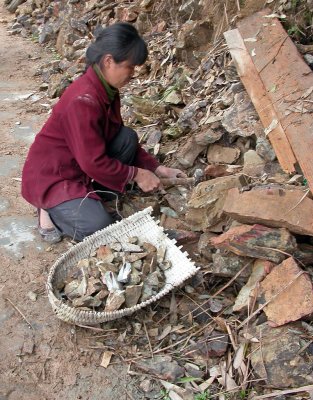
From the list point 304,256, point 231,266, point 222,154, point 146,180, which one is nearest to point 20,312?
point 146,180

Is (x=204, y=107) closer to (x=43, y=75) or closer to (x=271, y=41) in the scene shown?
(x=271, y=41)

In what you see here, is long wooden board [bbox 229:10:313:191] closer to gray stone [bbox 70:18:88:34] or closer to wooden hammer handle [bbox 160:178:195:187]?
wooden hammer handle [bbox 160:178:195:187]

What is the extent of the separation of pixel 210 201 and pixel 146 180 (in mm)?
502

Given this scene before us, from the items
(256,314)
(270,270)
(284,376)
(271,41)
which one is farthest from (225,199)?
(271,41)

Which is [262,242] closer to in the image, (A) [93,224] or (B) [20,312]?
(A) [93,224]

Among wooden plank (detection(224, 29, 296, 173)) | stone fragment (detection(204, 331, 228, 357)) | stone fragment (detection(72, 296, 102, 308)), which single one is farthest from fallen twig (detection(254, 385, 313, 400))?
wooden plank (detection(224, 29, 296, 173))

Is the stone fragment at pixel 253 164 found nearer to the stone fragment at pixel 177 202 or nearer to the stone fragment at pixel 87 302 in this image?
the stone fragment at pixel 177 202

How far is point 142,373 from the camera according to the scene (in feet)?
8.34

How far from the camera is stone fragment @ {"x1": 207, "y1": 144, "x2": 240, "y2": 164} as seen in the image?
3.51 m

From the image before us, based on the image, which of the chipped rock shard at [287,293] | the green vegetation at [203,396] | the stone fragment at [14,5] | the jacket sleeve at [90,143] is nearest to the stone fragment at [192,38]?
the jacket sleeve at [90,143]

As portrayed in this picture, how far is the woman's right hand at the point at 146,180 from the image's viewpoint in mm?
3283

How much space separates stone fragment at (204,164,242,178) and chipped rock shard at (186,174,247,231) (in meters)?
0.29

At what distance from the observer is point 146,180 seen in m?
3.29

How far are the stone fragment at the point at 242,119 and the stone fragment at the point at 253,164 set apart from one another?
0.55 feet
